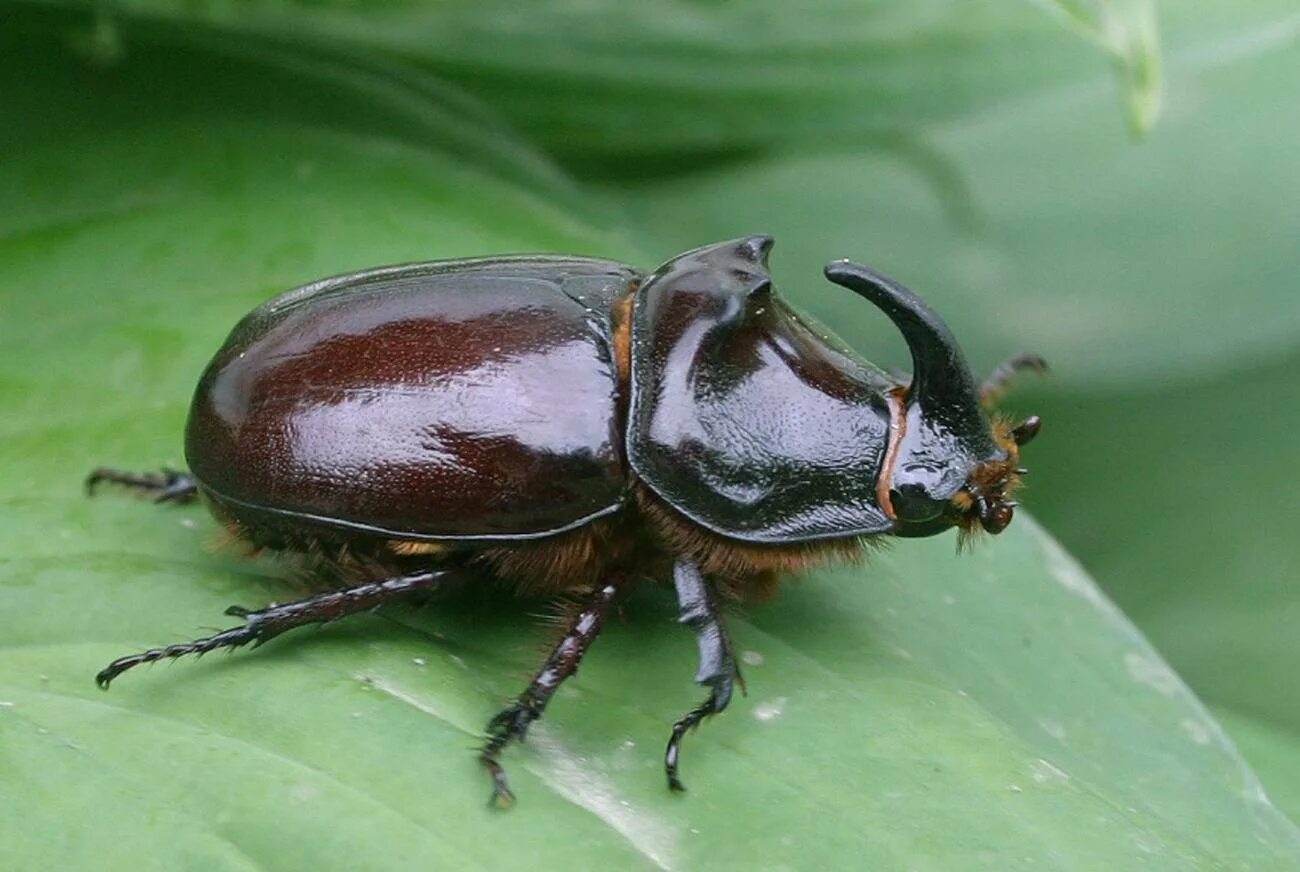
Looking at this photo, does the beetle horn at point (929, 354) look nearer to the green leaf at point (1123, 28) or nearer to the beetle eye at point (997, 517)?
the beetle eye at point (997, 517)

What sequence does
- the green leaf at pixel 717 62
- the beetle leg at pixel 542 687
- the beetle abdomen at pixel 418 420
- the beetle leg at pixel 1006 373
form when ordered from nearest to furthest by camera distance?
the beetle leg at pixel 542 687, the beetle abdomen at pixel 418 420, the beetle leg at pixel 1006 373, the green leaf at pixel 717 62

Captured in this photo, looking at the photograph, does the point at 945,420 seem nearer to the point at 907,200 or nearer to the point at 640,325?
the point at 640,325

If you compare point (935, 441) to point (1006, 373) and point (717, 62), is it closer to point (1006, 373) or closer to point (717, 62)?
point (1006, 373)

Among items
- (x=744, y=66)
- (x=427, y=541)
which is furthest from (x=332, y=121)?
(x=427, y=541)

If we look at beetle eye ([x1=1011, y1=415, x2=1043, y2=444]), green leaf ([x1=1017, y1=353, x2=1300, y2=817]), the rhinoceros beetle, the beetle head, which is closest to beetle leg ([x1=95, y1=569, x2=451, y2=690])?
the rhinoceros beetle

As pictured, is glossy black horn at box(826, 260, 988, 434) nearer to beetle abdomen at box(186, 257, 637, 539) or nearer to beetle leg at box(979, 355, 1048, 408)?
beetle abdomen at box(186, 257, 637, 539)

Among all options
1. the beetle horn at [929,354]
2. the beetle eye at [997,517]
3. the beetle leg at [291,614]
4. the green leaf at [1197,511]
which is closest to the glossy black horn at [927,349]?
the beetle horn at [929,354]
